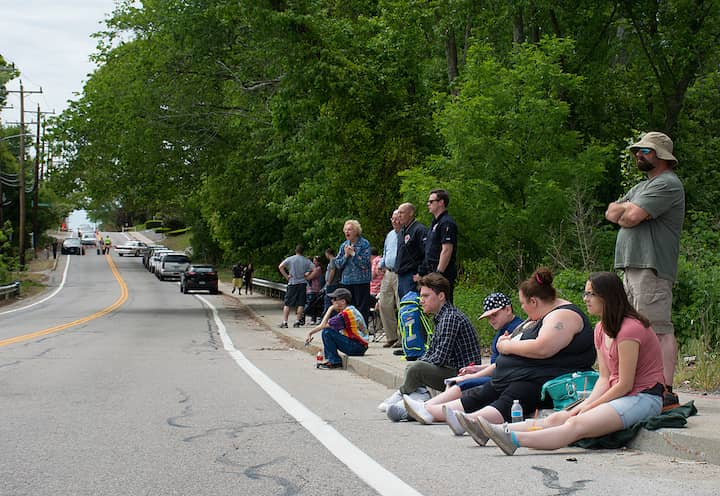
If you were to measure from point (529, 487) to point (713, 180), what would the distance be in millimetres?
23902

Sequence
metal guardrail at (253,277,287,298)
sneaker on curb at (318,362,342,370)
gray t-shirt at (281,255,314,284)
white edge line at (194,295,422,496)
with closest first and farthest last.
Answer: white edge line at (194,295,422,496), sneaker on curb at (318,362,342,370), gray t-shirt at (281,255,314,284), metal guardrail at (253,277,287,298)

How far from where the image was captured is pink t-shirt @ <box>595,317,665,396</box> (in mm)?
6875

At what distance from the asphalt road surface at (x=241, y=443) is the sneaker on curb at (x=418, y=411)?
0.12 meters

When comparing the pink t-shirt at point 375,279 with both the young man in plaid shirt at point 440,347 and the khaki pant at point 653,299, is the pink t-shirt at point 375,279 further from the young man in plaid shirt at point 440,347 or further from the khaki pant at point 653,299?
the khaki pant at point 653,299

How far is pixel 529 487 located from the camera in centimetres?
568

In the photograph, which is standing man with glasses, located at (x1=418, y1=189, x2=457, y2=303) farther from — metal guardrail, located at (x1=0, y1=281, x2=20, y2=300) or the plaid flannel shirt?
metal guardrail, located at (x1=0, y1=281, x2=20, y2=300)

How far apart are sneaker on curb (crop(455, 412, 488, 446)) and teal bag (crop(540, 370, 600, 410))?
2.42 ft

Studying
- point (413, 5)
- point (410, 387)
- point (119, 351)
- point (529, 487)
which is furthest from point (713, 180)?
point (529, 487)

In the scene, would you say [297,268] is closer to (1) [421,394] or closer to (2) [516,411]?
(1) [421,394]

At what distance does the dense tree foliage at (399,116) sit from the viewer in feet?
64.2

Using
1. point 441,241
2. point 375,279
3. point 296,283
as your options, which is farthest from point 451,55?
point 441,241

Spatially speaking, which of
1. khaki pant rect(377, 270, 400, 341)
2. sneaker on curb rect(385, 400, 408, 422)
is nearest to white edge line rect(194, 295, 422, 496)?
sneaker on curb rect(385, 400, 408, 422)

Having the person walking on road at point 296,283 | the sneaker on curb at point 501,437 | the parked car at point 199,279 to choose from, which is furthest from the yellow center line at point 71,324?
the sneaker on curb at point 501,437

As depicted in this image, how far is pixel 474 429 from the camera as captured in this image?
6980 millimetres
